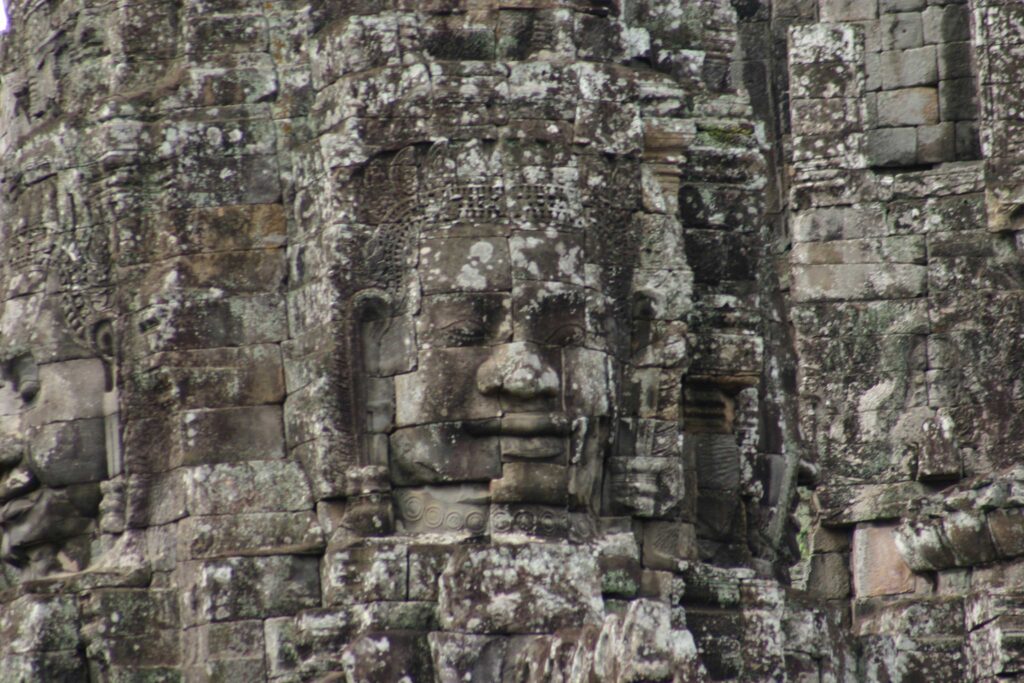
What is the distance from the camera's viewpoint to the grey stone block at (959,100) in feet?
120

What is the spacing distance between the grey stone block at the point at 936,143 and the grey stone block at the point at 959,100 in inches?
4.0

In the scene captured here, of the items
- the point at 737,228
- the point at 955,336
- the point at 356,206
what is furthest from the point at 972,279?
the point at 356,206

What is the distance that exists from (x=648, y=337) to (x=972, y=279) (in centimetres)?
885

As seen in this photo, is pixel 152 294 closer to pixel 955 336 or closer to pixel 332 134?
pixel 332 134

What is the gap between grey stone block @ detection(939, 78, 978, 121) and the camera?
36.7 metres

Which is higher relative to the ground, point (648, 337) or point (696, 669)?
point (648, 337)

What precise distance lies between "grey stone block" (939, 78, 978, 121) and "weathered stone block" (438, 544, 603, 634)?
10.9 meters

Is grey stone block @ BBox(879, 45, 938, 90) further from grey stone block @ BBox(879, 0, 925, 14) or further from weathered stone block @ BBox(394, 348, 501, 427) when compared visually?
weathered stone block @ BBox(394, 348, 501, 427)

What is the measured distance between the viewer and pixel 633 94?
2791 cm

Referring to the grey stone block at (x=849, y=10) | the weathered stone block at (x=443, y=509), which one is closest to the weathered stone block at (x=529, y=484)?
the weathered stone block at (x=443, y=509)

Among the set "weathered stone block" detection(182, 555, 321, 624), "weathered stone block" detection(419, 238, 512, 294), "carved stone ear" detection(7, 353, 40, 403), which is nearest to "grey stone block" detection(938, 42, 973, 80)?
"weathered stone block" detection(419, 238, 512, 294)

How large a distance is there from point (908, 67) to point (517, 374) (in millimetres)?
10828

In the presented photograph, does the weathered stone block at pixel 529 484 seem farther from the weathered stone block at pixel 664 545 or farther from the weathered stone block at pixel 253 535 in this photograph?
the weathered stone block at pixel 253 535

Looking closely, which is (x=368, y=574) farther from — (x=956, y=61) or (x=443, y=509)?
(x=956, y=61)
